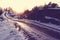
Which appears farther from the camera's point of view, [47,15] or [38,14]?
[38,14]

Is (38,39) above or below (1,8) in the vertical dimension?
above

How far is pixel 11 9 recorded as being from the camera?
125m

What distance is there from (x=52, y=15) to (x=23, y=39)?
23.1 m

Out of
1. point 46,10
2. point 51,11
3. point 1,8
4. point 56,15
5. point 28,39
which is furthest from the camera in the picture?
point 1,8

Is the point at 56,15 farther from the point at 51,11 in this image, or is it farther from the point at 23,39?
the point at 23,39

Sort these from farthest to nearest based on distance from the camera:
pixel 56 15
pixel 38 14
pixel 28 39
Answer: pixel 38 14 → pixel 56 15 → pixel 28 39

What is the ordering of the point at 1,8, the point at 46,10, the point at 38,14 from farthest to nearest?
the point at 1,8 < the point at 38,14 < the point at 46,10

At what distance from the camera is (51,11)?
121 feet

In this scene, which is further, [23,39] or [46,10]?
[46,10]

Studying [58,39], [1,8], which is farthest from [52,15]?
[1,8]

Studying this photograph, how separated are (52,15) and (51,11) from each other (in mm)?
1385

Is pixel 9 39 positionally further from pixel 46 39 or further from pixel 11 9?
pixel 11 9

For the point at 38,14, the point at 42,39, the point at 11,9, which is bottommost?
the point at 11,9

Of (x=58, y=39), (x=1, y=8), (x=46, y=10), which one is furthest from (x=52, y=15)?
(x=1, y=8)
